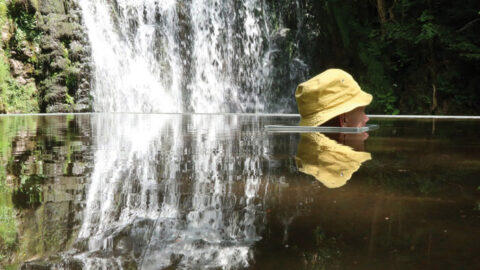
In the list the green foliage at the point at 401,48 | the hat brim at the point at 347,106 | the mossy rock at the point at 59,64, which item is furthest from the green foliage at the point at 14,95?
the hat brim at the point at 347,106

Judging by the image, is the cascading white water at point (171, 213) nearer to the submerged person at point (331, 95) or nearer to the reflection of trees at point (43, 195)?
the reflection of trees at point (43, 195)

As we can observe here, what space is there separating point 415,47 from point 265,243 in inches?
640

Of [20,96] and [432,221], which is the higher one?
[20,96]

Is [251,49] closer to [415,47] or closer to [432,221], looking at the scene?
[415,47]

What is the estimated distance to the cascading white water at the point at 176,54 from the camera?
52.0 ft

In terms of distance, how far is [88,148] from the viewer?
375 centimetres

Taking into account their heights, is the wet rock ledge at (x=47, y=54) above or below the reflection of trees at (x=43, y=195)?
above

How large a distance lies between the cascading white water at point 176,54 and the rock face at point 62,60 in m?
0.43

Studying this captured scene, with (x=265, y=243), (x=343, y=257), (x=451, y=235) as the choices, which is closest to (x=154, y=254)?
(x=265, y=243)

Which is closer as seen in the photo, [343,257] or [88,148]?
[343,257]

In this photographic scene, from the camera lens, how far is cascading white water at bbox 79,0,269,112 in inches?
624

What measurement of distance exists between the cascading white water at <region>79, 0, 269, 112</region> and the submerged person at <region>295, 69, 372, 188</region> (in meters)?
11.1

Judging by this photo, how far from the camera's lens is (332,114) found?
513cm

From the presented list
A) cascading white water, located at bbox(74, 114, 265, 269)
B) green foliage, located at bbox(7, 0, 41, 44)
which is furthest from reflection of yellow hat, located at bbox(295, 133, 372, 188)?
green foliage, located at bbox(7, 0, 41, 44)
